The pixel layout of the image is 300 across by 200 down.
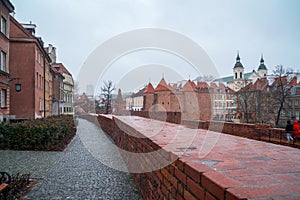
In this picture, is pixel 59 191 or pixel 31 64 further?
pixel 31 64

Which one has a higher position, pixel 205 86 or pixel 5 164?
pixel 205 86

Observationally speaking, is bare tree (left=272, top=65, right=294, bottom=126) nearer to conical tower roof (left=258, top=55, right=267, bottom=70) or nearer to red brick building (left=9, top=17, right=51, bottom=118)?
red brick building (left=9, top=17, right=51, bottom=118)

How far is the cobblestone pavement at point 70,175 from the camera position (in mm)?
4977

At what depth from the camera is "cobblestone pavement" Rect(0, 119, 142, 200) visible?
498 centimetres

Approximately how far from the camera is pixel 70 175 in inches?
252

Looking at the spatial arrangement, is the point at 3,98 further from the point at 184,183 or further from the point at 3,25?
the point at 184,183

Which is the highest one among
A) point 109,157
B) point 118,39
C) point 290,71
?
point 290,71

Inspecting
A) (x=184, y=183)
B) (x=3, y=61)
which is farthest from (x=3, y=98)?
(x=184, y=183)

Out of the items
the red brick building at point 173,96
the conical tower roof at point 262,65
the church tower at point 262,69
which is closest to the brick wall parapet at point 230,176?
the red brick building at point 173,96

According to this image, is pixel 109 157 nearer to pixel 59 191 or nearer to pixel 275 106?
pixel 59 191

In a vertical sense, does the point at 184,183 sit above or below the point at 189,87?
below

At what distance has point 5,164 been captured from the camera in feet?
24.6

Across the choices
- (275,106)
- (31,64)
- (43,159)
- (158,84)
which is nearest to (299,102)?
(275,106)

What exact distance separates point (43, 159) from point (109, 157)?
86.5 inches
